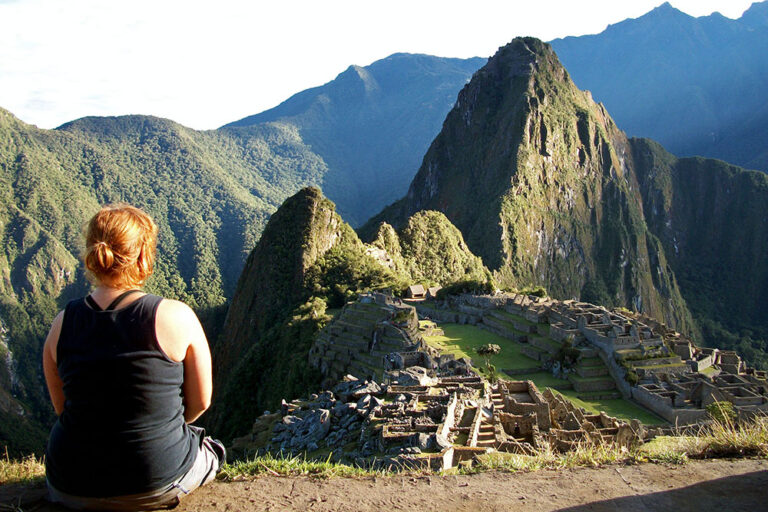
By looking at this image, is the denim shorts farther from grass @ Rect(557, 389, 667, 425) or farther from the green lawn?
the green lawn

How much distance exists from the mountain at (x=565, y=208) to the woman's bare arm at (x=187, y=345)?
94047 mm

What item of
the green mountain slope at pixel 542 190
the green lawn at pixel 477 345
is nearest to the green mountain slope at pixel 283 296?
the green lawn at pixel 477 345

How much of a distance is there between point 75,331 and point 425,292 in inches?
2178

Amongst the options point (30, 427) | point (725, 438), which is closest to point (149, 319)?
point (725, 438)

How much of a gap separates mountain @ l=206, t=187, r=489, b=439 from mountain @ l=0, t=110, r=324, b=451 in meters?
15.4

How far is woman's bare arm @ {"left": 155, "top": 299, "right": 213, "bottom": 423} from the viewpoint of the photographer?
4.27 m

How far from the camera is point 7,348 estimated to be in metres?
88.4

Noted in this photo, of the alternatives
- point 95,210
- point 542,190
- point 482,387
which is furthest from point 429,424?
point 95,210

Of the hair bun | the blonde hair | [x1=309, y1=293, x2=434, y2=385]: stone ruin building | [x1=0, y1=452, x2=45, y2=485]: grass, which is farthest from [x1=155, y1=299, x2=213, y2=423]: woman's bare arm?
[x1=309, y1=293, x2=434, y2=385]: stone ruin building

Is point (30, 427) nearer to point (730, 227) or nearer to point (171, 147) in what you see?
point (171, 147)

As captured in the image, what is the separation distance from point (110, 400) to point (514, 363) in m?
32.1

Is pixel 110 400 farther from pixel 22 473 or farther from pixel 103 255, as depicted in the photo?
pixel 22 473

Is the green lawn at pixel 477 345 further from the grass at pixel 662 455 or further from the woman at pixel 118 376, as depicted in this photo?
the woman at pixel 118 376

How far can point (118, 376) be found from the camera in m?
4.17
